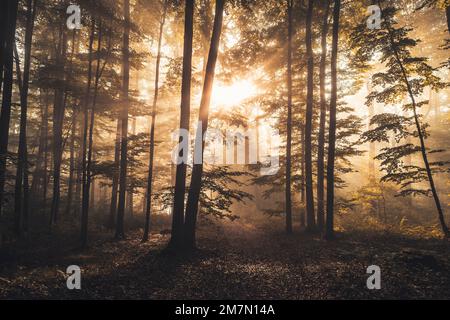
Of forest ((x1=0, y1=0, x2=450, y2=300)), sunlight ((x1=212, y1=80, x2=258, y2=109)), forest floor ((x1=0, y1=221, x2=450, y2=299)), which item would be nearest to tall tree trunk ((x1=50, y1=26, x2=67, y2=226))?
forest ((x1=0, y1=0, x2=450, y2=300))

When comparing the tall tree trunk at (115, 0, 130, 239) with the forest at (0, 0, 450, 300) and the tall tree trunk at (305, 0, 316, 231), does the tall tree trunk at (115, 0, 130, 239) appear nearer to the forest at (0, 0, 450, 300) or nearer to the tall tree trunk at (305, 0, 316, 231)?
the forest at (0, 0, 450, 300)

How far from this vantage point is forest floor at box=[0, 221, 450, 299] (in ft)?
22.7

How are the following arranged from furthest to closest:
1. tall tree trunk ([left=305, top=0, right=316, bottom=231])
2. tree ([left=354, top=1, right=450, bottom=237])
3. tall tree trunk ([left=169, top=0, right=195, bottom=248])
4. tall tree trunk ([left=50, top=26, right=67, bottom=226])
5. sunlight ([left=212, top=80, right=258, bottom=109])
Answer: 1. tall tree trunk ([left=50, top=26, right=67, bottom=226])
2. sunlight ([left=212, top=80, right=258, bottom=109])
3. tall tree trunk ([left=305, top=0, right=316, bottom=231])
4. tree ([left=354, top=1, right=450, bottom=237])
5. tall tree trunk ([left=169, top=0, right=195, bottom=248])

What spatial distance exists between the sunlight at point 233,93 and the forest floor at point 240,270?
25.1 ft

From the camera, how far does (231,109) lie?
15.0 metres

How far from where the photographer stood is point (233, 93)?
651 inches

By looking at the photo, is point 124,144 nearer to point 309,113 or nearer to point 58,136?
point 58,136

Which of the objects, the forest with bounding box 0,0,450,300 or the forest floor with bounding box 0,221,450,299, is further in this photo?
the forest with bounding box 0,0,450,300

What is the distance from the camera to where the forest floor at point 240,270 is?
6910mm

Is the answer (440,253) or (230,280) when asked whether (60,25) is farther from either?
(440,253)

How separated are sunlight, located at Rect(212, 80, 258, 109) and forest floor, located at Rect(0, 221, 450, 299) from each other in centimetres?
766

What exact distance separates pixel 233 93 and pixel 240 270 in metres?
10.9
